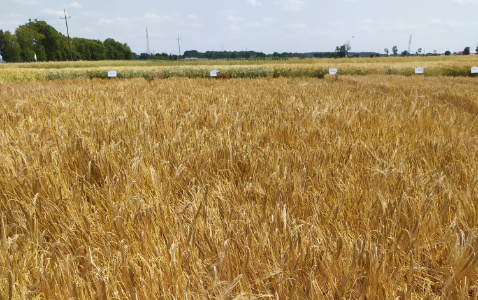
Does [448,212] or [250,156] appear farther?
[250,156]

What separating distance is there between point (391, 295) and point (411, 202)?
60 cm

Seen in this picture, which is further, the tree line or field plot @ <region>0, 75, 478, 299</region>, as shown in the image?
the tree line

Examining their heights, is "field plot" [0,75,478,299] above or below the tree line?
below

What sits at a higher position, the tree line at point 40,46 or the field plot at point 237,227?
the tree line at point 40,46

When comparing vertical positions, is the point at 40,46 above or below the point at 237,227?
above

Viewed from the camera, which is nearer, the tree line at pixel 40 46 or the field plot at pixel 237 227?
the field plot at pixel 237 227

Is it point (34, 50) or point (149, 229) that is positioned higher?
point (34, 50)

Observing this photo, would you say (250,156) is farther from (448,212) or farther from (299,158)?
(448,212)

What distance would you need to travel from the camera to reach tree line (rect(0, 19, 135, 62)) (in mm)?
79312

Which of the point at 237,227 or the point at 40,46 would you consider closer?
the point at 237,227

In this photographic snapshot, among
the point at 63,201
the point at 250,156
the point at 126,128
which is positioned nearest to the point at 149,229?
the point at 63,201

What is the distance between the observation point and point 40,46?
85438 millimetres

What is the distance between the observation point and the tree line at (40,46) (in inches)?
3123

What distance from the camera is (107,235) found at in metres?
1.12
